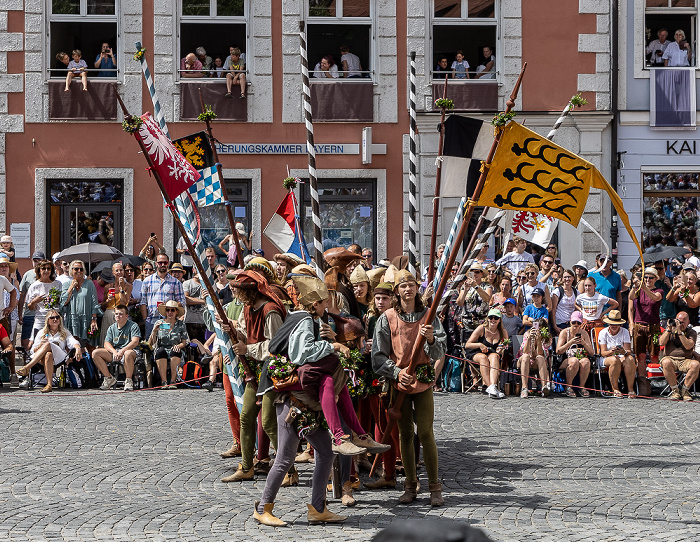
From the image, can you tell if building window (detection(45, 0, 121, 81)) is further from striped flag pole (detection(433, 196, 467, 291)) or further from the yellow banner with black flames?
the yellow banner with black flames

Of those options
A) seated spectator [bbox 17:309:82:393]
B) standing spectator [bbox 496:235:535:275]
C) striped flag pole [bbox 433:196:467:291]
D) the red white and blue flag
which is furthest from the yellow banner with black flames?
standing spectator [bbox 496:235:535:275]

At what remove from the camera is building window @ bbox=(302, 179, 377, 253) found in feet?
67.4

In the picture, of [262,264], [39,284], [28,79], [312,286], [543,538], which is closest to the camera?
[543,538]

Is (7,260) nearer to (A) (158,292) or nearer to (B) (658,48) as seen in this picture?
(A) (158,292)

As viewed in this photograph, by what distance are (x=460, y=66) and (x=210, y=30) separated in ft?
15.9

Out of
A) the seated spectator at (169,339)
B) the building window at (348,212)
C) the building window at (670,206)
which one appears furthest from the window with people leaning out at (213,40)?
the building window at (670,206)

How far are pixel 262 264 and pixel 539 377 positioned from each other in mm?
7067

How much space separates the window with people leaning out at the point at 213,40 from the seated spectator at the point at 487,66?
4498 mm

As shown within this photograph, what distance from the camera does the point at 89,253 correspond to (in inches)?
703

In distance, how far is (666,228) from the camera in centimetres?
2083

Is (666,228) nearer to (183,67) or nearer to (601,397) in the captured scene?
(601,397)

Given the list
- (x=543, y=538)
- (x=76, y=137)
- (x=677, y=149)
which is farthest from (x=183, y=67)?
(x=543, y=538)

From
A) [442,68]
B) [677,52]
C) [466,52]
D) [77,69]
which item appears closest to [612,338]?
[442,68]

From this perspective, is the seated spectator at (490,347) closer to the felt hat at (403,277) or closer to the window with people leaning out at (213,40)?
the felt hat at (403,277)
